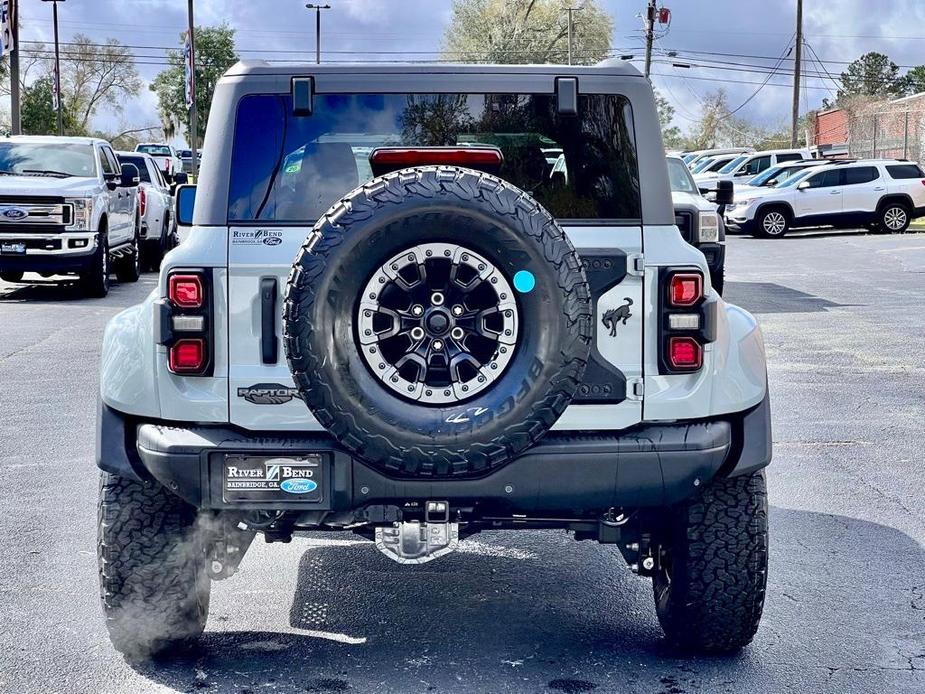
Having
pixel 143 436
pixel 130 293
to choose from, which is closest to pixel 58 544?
pixel 143 436

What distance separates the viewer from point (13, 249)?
56.0 feet

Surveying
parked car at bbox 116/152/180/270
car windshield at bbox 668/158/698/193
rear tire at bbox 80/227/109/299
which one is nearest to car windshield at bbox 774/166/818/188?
parked car at bbox 116/152/180/270

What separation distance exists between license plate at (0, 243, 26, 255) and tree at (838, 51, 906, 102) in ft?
283

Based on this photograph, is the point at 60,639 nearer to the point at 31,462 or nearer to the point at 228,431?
the point at 228,431

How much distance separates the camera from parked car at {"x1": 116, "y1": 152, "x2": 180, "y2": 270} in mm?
21641

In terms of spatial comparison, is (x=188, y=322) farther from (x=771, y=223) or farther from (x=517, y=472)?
(x=771, y=223)

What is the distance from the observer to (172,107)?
92062mm

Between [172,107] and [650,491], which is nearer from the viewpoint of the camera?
[650,491]

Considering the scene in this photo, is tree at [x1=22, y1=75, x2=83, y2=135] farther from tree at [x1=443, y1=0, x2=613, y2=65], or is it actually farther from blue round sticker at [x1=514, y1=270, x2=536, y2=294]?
blue round sticker at [x1=514, y1=270, x2=536, y2=294]

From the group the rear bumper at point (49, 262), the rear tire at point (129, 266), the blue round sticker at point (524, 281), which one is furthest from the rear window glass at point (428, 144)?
the rear tire at point (129, 266)

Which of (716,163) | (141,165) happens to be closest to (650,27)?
(716,163)

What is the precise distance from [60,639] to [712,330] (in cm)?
243

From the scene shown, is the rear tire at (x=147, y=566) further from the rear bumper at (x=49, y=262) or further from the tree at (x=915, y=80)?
the tree at (x=915, y=80)

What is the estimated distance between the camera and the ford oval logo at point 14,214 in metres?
17.0
